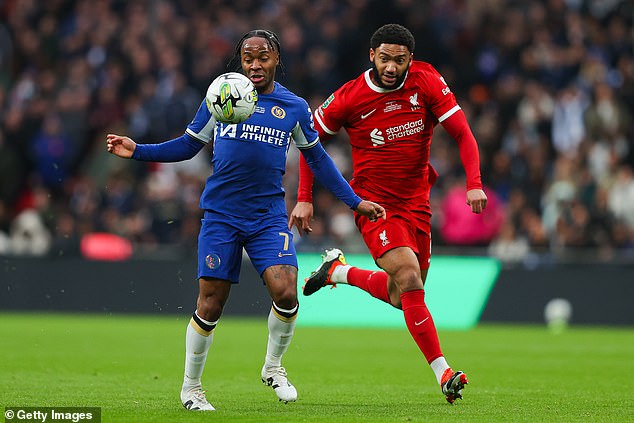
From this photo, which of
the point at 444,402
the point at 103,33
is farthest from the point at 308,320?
the point at 444,402

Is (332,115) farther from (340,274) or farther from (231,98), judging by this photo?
(231,98)

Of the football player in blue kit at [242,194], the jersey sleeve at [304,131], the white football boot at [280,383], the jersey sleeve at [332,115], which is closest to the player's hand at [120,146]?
the football player in blue kit at [242,194]

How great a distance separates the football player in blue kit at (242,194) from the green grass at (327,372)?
71 cm

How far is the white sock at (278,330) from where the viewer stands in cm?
873

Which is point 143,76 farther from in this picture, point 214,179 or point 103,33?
point 214,179

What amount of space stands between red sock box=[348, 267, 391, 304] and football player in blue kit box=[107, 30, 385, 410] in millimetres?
1798

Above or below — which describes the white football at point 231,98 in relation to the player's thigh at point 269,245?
above

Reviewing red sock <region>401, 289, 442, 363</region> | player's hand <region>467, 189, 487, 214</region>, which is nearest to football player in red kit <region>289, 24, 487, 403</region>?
red sock <region>401, 289, 442, 363</region>

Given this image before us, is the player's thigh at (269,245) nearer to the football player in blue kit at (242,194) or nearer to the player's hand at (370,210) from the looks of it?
the football player in blue kit at (242,194)

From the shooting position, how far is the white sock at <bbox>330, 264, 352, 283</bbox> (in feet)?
35.4

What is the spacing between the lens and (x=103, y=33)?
22.6 meters

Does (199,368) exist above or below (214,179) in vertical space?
below

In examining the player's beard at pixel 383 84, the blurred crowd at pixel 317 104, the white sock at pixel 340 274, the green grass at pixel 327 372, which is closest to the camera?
the green grass at pixel 327 372

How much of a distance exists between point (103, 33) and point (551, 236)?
30.6ft
